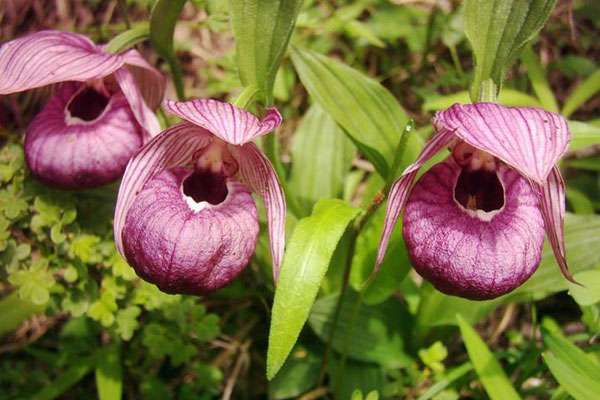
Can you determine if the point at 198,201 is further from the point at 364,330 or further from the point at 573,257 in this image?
the point at 573,257

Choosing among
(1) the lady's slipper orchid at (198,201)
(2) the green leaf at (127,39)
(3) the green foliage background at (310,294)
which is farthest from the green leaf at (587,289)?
(2) the green leaf at (127,39)

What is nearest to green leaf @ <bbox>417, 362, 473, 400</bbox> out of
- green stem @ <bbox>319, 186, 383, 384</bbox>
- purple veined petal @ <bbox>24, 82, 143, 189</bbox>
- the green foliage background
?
the green foliage background

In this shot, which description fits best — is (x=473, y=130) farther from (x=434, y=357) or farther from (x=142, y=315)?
(x=142, y=315)

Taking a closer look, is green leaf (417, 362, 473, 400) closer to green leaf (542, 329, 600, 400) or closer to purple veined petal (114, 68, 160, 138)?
green leaf (542, 329, 600, 400)

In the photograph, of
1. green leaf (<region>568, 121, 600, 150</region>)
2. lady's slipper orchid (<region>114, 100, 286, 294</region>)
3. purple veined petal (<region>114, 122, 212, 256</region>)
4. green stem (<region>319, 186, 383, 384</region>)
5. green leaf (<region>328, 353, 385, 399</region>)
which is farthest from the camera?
green leaf (<region>328, 353, 385, 399</region>)

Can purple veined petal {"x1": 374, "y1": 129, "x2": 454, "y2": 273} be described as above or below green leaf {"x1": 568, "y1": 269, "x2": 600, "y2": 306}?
above

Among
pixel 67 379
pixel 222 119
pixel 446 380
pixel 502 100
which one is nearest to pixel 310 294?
pixel 222 119

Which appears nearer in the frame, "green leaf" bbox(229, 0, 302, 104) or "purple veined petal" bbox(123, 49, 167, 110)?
"green leaf" bbox(229, 0, 302, 104)
